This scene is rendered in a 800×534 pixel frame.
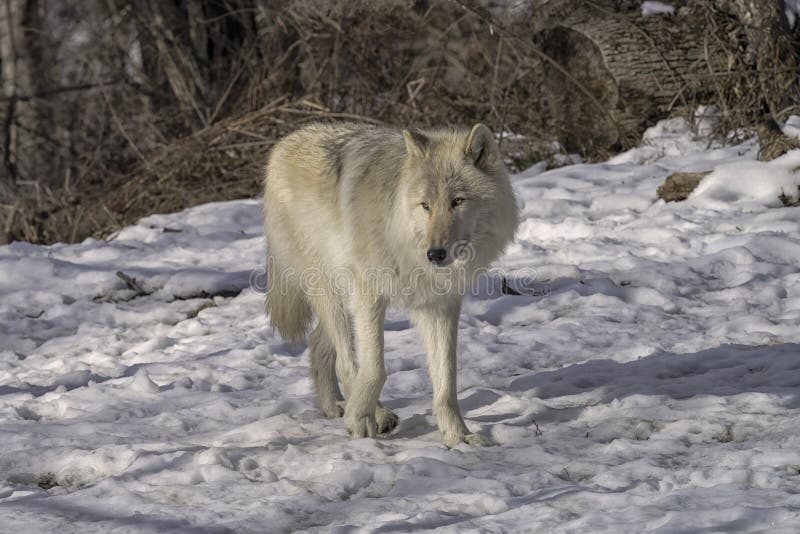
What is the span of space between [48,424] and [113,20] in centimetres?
968

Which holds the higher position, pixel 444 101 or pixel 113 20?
pixel 113 20

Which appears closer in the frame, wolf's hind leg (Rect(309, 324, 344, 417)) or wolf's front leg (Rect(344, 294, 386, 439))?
wolf's front leg (Rect(344, 294, 386, 439))

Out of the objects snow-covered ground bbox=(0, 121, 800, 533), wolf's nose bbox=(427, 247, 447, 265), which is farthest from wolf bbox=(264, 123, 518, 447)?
snow-covered ground bbox=(0, 121, 800, 533)

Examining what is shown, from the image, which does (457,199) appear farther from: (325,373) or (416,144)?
(325,373)

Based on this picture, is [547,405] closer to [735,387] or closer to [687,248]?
[735,387]

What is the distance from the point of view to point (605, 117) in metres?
9.17

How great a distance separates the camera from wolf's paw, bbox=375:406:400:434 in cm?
429

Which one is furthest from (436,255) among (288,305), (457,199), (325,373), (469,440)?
(288,305)

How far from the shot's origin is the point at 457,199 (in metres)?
3.95

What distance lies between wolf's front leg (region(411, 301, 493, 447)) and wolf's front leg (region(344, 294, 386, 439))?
22 cm

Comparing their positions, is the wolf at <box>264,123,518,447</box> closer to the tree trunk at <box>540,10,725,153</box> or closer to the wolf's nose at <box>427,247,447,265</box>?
the wolf's nose at <box>427,247,447,265</box>

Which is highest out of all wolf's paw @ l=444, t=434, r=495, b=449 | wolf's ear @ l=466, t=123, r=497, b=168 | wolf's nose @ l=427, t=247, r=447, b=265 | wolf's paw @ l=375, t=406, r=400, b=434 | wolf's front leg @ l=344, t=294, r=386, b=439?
wolf's ear @ l=466, t=123, r=497, b=168

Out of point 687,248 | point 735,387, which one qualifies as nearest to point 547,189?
point 687,248

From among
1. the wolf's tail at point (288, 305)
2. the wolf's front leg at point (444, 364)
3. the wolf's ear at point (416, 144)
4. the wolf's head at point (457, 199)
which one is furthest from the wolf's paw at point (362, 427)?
the wolf's ear at point (416, 144)
